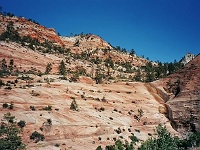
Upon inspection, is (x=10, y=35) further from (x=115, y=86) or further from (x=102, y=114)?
(x=102, y=114)

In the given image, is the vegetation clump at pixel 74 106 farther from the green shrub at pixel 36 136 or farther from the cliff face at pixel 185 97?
the cliff face at pixel 185 97

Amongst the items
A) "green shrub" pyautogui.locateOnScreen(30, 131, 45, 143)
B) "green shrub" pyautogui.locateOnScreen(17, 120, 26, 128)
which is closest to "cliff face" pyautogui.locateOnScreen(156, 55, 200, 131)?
"green shrub" pyautogui.locateOnScreen(30, 131, 45, 143)

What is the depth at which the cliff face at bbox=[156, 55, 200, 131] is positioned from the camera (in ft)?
267

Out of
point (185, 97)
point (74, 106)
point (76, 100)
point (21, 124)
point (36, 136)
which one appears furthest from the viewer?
point (185, 97)

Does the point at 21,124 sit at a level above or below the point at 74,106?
below

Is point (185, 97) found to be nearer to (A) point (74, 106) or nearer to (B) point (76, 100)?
(B) point (76, 100)

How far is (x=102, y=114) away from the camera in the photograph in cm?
7319

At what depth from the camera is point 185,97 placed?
8750cm

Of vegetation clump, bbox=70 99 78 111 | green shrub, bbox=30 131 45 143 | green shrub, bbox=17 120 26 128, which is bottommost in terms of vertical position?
green shrub, bbox=30 131 45 143

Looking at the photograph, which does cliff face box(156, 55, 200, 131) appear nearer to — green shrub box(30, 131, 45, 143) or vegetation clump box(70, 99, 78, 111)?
vegetation clump box(70, 99, 78, 111)

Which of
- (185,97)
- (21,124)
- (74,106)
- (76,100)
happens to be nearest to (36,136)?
(21,124)

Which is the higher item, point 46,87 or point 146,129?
point 46,87

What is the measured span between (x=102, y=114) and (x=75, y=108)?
8635 millimetres

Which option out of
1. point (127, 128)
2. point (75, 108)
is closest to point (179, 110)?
point (127, 128)
